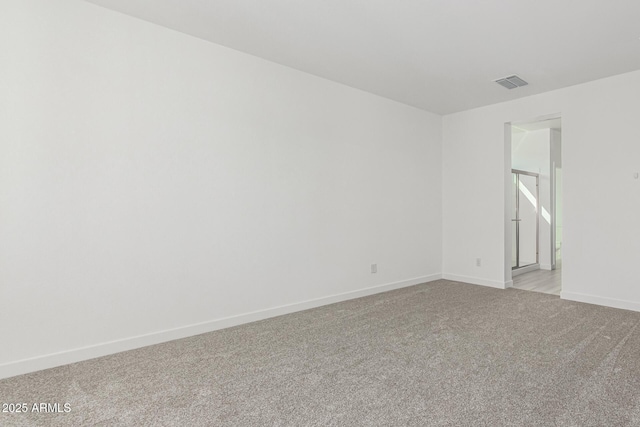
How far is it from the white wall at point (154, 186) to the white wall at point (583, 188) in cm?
201

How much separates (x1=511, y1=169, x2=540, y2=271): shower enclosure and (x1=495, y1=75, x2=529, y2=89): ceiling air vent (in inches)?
107

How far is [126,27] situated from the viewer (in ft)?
9.77

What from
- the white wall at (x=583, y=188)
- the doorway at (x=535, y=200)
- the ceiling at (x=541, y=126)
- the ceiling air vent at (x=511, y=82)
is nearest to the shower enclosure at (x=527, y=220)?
the doorway at (x=535, y=200)

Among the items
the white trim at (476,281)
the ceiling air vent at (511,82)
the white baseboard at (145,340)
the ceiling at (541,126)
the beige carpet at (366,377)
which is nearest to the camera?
the beige carpet at (366,377)

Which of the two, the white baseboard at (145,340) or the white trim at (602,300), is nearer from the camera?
the white baseboard at (145,340)

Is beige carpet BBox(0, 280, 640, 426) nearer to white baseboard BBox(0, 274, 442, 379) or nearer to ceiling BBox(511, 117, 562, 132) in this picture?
white baseboard BBox(0, 274, 442, 379)

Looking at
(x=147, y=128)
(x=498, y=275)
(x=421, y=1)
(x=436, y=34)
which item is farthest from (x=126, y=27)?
(x=498, y=275)

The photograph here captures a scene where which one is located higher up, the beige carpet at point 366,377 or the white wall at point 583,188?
the white wall at point 583,188

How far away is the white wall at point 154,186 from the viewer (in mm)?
2578

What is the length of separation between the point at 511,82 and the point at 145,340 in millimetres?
4801

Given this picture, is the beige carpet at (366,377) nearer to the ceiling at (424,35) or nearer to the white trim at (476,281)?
the white trim at (476,281)

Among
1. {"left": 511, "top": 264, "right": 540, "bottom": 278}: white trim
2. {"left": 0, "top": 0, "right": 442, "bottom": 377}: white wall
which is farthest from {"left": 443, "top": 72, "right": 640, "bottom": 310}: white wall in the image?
{"left": 0, "top": 0, "right": 442, "bottom": 377}: white wall

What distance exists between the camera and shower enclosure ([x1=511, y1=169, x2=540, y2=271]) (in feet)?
22.3

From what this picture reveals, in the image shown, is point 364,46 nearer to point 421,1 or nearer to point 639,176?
point 421,1
